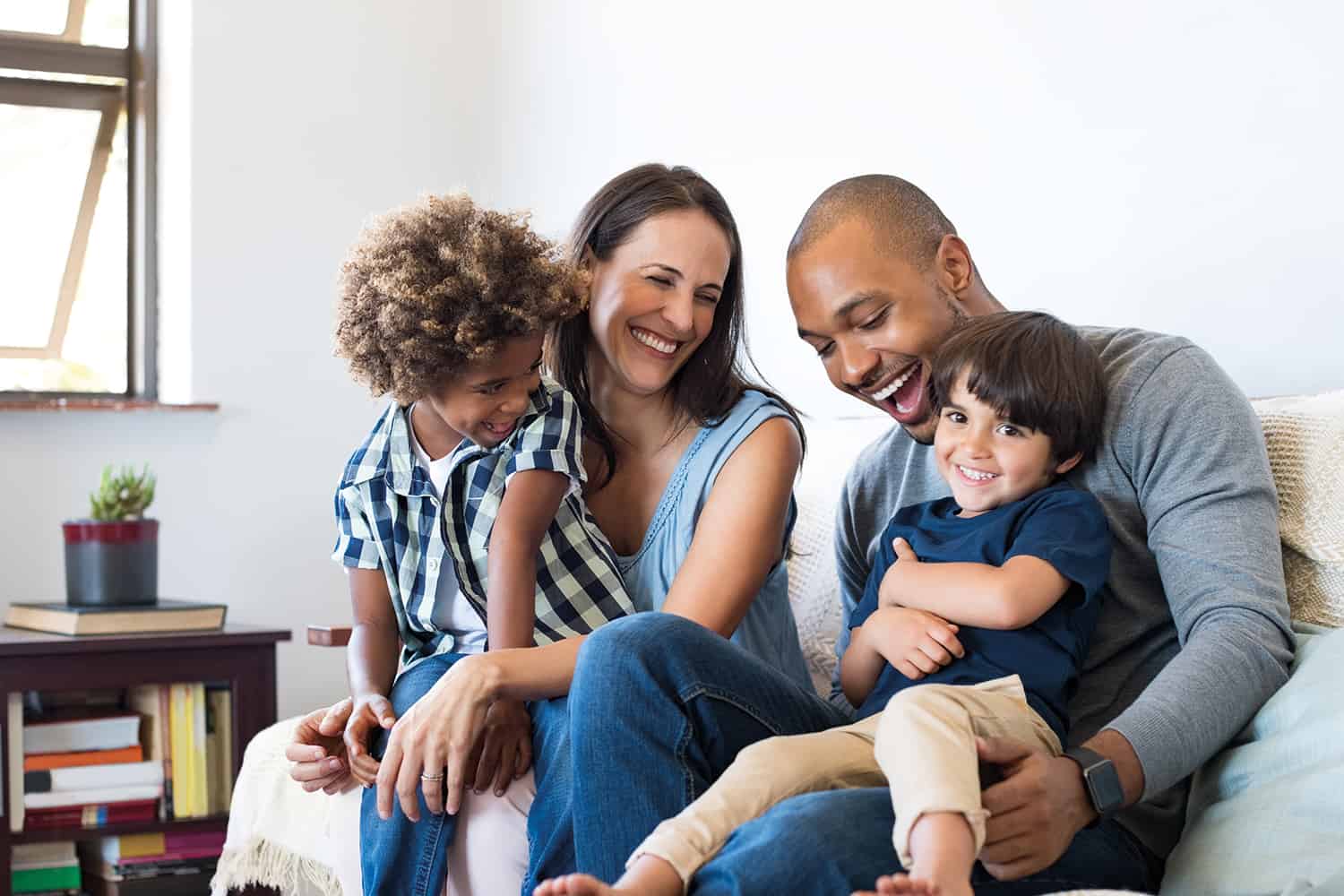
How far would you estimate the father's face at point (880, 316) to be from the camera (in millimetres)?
1637

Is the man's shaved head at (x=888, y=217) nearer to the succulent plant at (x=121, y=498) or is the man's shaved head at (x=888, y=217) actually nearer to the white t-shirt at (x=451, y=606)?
the white t-shirt at (x=451, y=606)

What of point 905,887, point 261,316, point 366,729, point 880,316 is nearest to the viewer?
point 905,887

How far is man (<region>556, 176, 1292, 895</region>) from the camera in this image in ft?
3.50

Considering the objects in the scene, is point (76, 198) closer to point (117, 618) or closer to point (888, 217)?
point (117, 618)

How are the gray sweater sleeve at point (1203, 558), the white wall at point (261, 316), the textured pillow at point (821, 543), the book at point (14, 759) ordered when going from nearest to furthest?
1. the gray sweater sleeve at point (1203, 558)
2. the textured pillow at point (821, 543)
3. the book at point (14, 759)
4. the white wall at point (261, 316)

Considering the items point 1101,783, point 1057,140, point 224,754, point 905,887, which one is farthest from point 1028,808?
A: point 224,754

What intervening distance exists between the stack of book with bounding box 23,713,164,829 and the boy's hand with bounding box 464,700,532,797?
4.55 feet

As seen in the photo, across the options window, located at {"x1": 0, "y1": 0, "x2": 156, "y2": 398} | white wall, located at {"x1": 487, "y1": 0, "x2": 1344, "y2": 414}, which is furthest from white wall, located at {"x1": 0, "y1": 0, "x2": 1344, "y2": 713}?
window, located at {"x1": 0, "y1": 0, "x2": 156, "y2": 398}

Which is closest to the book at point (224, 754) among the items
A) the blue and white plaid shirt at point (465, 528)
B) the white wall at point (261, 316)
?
the white wall at point (261, 316)

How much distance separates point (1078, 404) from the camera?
1.36 m

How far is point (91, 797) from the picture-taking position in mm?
2531

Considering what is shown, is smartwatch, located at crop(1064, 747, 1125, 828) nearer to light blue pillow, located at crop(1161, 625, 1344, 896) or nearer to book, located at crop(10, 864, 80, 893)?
light blue pillow, located at crop(1161, 625, 1344, 896)

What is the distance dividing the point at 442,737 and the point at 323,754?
27 cm

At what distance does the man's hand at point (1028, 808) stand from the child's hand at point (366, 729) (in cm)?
67
